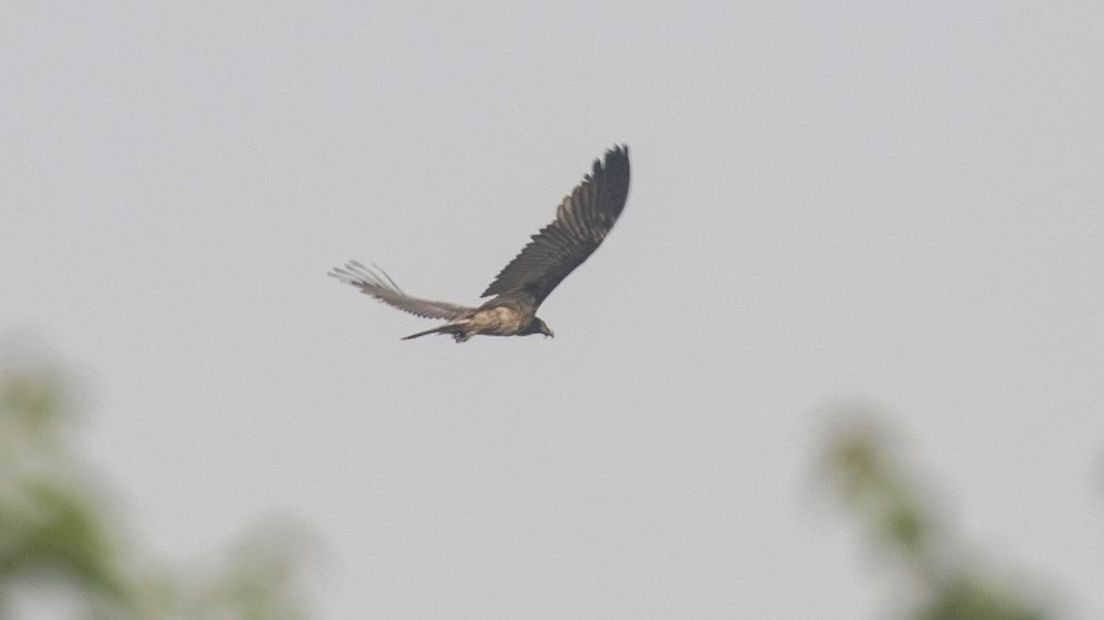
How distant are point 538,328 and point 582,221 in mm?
1724

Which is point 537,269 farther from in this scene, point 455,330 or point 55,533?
point 55,533

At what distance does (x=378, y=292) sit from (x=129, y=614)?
13359mm

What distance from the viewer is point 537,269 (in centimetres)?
1581

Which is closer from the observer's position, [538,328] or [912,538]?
[912,538]

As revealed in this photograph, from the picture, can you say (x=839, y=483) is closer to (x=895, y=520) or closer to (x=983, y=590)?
(x=895, y=520)

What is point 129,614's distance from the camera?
229cm

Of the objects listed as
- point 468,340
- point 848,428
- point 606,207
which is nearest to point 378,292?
point 468,340

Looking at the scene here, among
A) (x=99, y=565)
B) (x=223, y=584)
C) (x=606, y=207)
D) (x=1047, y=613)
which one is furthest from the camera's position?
(x=606, y=207)

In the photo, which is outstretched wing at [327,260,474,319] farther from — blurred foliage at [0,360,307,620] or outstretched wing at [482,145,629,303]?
blurred foliage at [0,360,307,620]

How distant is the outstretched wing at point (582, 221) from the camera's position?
50.2ft

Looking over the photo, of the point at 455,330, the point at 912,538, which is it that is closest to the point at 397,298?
the point at 455,330

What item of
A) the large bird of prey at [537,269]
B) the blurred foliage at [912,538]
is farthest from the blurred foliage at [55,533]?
the large bird of prey at [537,269]

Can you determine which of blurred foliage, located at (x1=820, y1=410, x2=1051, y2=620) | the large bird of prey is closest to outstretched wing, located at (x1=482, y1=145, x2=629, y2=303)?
the large bird of prey

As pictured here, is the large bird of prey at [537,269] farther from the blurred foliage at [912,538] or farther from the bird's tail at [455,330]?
the blurred foliage at [912,538]
